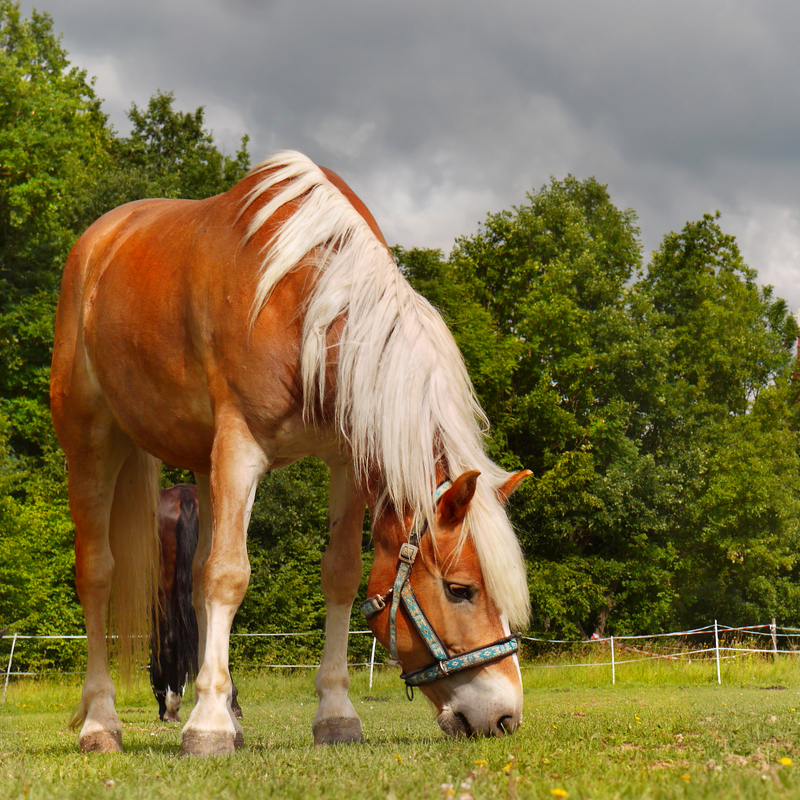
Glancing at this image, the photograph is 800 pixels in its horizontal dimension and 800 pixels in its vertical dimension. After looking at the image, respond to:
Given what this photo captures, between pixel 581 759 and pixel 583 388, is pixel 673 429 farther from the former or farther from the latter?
pixel 581 759

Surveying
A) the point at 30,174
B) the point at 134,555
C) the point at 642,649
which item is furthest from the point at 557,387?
the point at 134,555

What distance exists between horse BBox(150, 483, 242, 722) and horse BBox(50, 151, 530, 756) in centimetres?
357

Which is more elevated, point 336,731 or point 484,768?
point 484,768

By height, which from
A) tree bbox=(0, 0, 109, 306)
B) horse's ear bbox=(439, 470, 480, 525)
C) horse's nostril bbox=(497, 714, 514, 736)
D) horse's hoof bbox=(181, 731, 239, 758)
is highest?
tree bbox=(0, 0, 109, 306)

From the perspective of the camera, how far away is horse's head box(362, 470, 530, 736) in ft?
A: 10.7

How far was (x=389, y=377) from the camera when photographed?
11.5ft

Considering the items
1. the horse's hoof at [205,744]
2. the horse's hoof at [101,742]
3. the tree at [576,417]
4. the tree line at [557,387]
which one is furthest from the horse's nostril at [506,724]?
the tree at [576,417]

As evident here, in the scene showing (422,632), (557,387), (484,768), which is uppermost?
(557,387)

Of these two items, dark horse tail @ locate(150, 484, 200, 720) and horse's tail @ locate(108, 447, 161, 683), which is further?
dark horse tail @ locate(150, 484, 200, 720)

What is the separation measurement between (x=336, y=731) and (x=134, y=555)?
69.4 inches

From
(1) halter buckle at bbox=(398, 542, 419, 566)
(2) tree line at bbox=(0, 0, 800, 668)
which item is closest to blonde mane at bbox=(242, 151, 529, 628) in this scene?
(1) halter buckle at bbox=(398, 542, 419, 566)

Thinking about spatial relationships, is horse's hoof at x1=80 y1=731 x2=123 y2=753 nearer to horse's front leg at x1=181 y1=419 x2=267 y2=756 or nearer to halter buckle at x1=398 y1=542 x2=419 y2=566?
horse's front leg at x1=181 y1=419 x2=267 y2=756

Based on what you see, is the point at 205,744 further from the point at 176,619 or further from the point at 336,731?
the point at 176,619

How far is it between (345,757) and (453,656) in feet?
1.83
